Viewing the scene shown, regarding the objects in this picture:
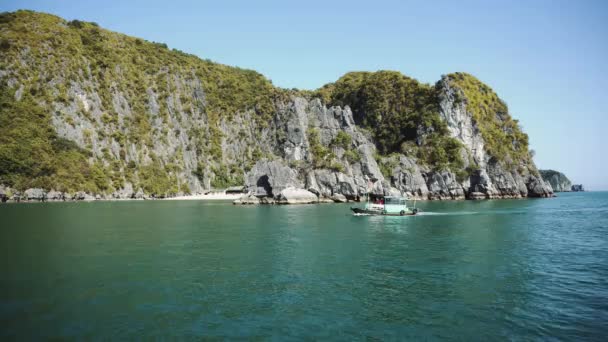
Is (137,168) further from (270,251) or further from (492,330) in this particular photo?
→ (492,330)

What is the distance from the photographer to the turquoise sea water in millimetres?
15148

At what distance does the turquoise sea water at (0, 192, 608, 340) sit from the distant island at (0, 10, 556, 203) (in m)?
64.8

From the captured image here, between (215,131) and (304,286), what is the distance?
159 m

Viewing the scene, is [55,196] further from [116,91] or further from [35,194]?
[116,91]

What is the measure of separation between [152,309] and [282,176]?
3166 inches

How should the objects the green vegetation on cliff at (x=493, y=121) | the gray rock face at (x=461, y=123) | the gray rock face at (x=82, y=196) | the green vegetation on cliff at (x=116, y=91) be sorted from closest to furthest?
the gray rock face at (x=82, y=196)
the green vegetation on cliff at (x=116, y=91)
the gray rock face at (x=461, y=123)
the green vegetation on cliff at (x=493, y=121)

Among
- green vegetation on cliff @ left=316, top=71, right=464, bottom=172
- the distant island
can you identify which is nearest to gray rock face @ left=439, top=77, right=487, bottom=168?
the distant island

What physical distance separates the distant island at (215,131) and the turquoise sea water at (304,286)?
64.8m

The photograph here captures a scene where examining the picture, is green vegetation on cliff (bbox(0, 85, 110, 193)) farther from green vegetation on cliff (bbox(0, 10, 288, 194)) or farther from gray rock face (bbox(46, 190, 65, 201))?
gray rock face (bbox(46, 190, 65, 201))

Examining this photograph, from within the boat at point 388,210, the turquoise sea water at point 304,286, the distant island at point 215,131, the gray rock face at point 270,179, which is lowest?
the turquoise sea water at point 304,286

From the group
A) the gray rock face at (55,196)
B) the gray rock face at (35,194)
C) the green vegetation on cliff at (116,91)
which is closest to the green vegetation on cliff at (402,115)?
the green vegetation on cliff at (116,91)

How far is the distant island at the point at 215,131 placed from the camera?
110938mm

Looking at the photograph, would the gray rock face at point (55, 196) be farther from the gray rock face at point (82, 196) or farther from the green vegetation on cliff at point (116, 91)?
the gray rock face at point (82, 196)

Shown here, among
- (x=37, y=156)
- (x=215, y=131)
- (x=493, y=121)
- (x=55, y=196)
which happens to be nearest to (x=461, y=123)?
(x=493, y=121)
